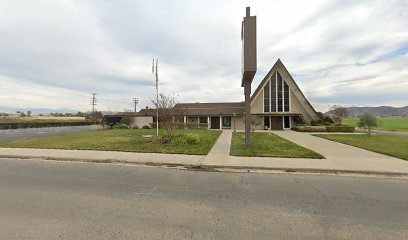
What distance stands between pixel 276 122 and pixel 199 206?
100 ft

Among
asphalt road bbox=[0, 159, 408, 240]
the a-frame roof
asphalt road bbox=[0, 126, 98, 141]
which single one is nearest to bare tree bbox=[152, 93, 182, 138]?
asphalt road bbox=[0, 159, 408, 240]

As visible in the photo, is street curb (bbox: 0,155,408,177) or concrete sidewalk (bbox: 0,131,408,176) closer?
street curb (bbox: 0,155,408,177)

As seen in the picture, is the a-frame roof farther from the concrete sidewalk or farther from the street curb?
the street curb

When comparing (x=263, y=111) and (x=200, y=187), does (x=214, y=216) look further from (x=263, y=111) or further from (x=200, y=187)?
(x=263, y=111)

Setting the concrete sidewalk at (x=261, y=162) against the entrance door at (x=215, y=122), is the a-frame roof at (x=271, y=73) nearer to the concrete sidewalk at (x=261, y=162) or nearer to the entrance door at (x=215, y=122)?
the entrance door at (x=215, y=122)

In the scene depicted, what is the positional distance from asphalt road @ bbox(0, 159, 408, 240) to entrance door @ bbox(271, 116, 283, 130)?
26644 mm

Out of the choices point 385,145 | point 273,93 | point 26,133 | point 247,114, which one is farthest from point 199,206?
point 273,93

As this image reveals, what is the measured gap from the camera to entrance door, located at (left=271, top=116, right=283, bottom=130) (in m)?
32.0

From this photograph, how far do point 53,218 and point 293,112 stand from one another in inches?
1290

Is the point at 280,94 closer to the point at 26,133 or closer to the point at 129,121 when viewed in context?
the point at 129,121

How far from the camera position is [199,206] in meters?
4.13

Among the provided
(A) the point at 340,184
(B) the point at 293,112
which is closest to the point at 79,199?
(A) the point at 340,184

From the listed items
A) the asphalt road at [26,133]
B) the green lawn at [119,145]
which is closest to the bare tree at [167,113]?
the green lawn at [119,145]

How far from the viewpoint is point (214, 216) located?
369 cm
